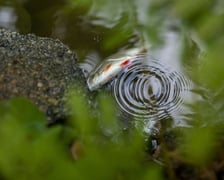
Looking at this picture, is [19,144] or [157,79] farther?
[157,79]

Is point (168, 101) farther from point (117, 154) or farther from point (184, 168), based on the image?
point (117, 154)

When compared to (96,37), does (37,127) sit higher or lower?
lower

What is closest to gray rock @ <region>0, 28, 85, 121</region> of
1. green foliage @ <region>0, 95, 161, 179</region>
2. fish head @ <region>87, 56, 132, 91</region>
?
fish head @ <region>87, 56, 132, 91</region>

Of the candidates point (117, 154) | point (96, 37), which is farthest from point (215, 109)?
point (96, 37)

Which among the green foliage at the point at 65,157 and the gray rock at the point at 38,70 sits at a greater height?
the gray rock at the point at 38,70

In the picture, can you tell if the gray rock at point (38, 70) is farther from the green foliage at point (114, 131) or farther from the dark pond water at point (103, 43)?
the green foliage at point (114, 131)

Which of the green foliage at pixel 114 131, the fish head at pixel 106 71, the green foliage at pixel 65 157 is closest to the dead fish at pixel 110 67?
the fish head at pixel 106 71

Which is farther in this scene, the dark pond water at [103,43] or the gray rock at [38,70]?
the dark pond water at [103,43]
